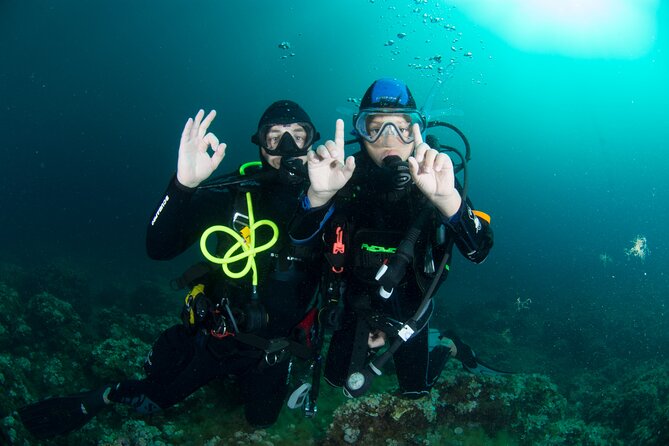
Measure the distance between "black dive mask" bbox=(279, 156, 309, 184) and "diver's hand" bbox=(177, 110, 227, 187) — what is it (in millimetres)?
599

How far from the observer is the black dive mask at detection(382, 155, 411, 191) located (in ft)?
10.4

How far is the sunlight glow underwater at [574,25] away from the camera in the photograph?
5850cm

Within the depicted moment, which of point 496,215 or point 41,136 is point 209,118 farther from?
point 41,136

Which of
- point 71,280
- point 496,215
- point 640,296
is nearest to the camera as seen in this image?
point 71,280

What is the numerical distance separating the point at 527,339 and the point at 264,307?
14581 mm

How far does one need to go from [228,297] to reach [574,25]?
89.1 meters

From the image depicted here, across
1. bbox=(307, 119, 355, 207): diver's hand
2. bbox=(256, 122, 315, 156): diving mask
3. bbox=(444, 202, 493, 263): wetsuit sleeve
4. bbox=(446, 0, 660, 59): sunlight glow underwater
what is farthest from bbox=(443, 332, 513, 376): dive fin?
bbox=(446, 0, 660, 59): sunlight glow underwater

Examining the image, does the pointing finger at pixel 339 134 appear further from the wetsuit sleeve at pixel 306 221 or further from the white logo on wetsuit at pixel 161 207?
the white logo on wetsuit at pixel 161 207

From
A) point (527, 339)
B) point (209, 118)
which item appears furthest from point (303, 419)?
point (527, 339)

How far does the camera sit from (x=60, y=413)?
397 centimetres

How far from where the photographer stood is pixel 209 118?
3.50 meters

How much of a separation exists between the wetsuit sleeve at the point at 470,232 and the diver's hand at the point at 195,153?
2.25 metres

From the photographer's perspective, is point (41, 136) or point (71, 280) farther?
point (41, 136)

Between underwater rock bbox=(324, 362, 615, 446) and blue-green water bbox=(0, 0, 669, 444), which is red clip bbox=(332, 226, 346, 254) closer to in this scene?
underwater rock bbox=(324, 362, 615, 446)
